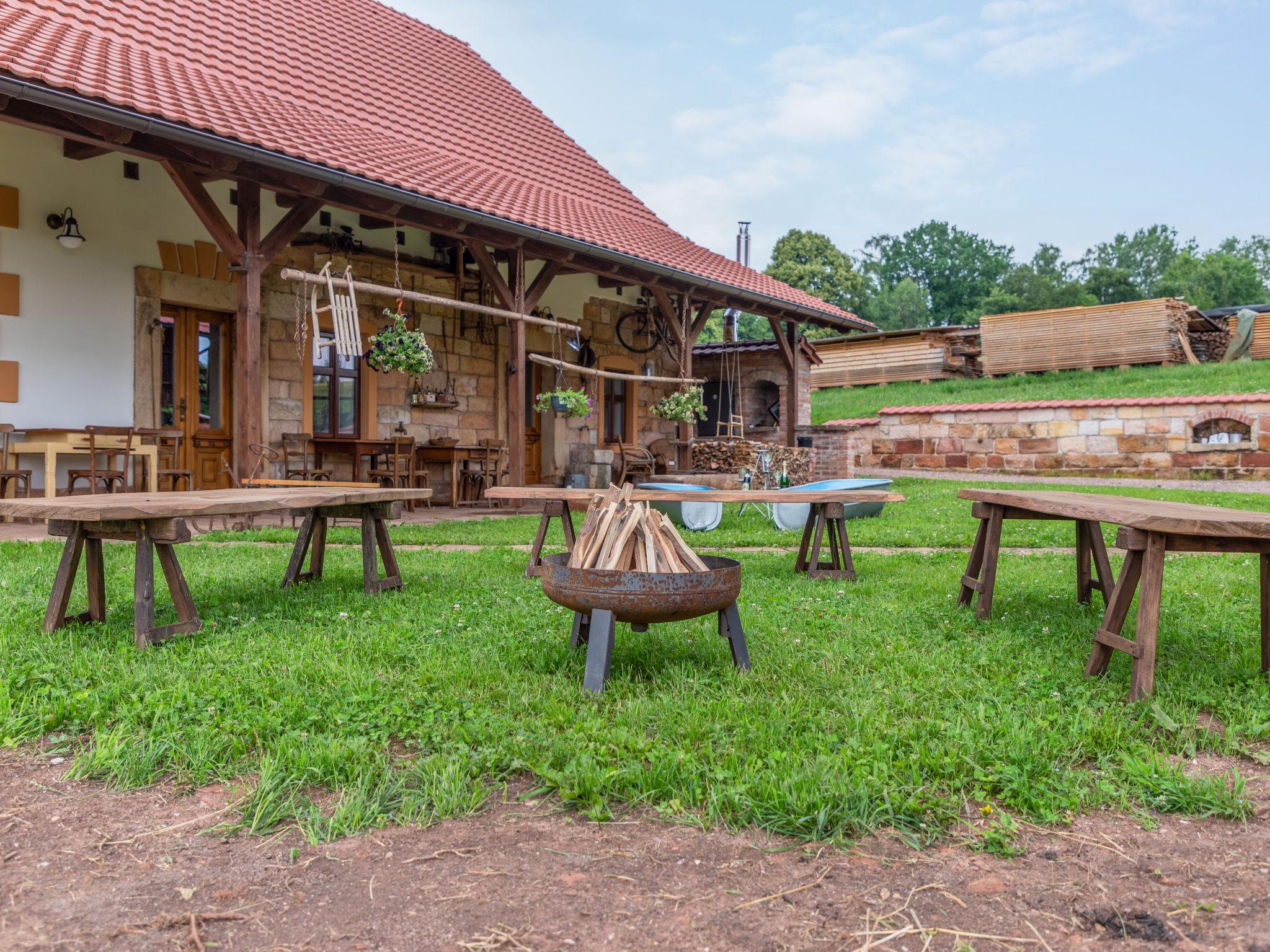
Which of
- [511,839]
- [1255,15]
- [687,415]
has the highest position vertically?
[1255,15]

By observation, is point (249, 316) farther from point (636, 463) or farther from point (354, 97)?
point (636, 463)

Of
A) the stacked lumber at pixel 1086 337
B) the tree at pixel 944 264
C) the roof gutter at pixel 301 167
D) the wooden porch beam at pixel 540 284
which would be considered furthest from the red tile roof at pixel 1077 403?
the tree at pixel 944 264

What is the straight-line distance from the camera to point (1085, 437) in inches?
596

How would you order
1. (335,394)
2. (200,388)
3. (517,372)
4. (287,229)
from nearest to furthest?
(287,229), (200,388), (517,372), (335,394)

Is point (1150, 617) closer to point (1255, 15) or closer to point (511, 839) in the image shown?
point (511, 839)

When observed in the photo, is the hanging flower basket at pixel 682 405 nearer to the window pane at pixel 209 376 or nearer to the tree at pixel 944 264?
the window pane at pixel 209 376

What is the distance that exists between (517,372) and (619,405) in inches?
185

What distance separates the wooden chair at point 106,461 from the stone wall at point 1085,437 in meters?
13.1

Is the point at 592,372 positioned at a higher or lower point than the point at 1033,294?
lower

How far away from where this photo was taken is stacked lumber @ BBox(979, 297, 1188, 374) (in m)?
20.4

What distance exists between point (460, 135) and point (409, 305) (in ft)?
9.01

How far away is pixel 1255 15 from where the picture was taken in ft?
64.3

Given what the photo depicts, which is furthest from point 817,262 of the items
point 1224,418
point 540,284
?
point 540,284

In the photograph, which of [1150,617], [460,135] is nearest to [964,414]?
[460,135]
